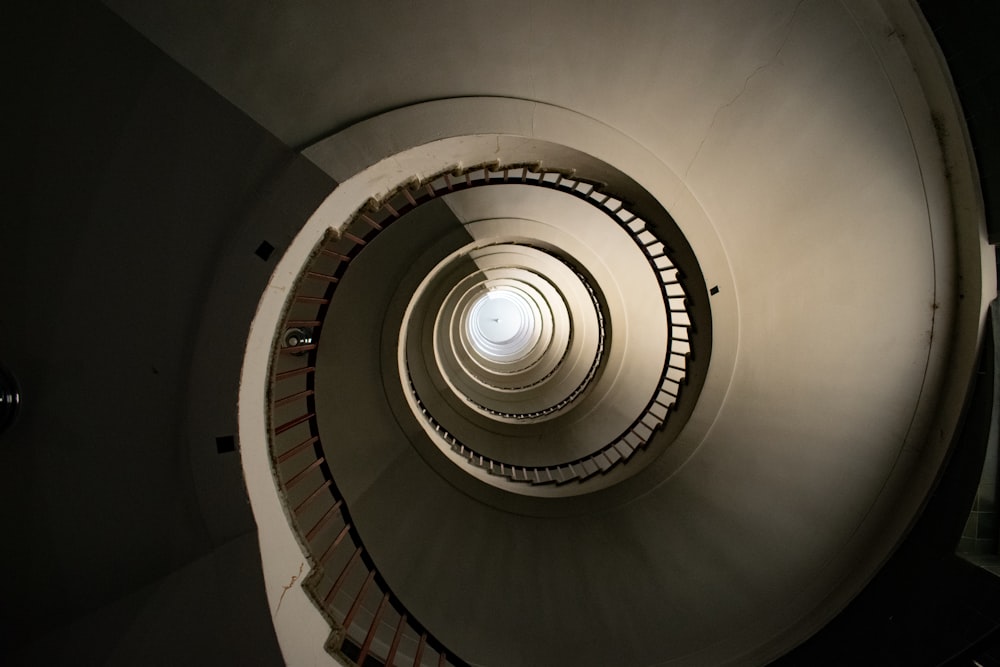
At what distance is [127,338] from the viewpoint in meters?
2.41

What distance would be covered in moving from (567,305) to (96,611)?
957 centimetres

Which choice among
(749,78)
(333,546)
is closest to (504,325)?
(333,546)

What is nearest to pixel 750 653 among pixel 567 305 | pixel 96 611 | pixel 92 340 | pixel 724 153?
pixel 724 153

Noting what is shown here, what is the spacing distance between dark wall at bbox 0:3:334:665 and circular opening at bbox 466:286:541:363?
35.0 ft

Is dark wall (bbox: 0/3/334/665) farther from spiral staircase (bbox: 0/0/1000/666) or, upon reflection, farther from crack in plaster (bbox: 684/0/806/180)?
crack in plaster (bbox: 684/0/806/180)

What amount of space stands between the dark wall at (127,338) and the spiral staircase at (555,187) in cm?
1

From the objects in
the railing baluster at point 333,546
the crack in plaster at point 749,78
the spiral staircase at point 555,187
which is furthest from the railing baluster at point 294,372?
the crack in plaster at point 749,78

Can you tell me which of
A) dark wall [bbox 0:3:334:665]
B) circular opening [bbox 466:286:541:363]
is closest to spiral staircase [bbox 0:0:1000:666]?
dark wall [bbox 0:3:334:665]

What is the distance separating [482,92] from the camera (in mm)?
3020

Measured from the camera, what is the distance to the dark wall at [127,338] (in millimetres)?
2098

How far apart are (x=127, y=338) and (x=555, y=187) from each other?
3505 millimetres

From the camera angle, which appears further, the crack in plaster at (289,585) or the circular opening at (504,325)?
the circular opening at (504,325)

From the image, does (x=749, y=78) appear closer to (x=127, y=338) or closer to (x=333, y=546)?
(x=127, y=338)

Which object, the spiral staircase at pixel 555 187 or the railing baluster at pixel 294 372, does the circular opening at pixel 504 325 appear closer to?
the spiral staircase at pixel 555 187
